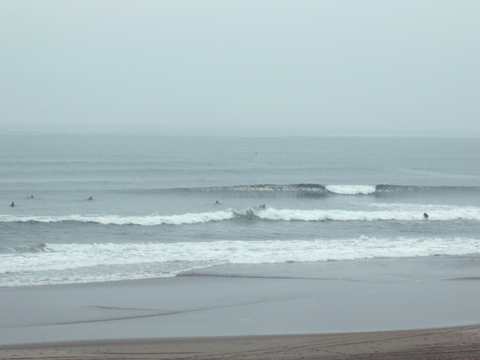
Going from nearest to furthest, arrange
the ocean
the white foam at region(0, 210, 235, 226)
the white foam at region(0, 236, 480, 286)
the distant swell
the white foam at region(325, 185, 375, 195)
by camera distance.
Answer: the white foam at region(0, 236, 480, 286) < the ocean < the white foam at region(0, 210, 235, 226) < the distant swell < the white foam at region(325, 185, 375, 195)

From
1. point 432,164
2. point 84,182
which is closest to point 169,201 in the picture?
point 84,182

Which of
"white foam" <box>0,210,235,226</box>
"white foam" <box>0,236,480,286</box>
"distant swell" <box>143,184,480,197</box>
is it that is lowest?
"white foam" <box>0,236,480,286</box>

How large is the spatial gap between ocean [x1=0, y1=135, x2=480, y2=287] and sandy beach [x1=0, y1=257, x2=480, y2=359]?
1.65 meters

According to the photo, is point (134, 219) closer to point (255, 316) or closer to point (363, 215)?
point (363, 215)

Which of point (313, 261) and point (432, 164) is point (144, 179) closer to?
point (313, 261)

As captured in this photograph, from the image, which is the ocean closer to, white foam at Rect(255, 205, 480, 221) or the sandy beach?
white foam at Rect(255, 205, 480, 221)

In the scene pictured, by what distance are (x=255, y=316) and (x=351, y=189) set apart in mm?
29947

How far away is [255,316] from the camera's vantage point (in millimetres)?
11375

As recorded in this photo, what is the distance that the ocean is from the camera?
17.3 metres

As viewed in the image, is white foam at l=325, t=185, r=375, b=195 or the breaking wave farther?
white foam at l=325, t=185, r=375, b=195

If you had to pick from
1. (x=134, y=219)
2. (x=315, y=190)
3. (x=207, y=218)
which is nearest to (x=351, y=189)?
(x=315, y=190)

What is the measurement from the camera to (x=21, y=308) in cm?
1155

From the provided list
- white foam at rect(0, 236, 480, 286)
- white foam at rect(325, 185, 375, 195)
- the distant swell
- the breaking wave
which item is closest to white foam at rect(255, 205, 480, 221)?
the breaking wave

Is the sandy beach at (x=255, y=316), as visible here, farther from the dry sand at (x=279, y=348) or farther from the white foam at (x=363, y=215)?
the white foam at (x=363, y=215)
